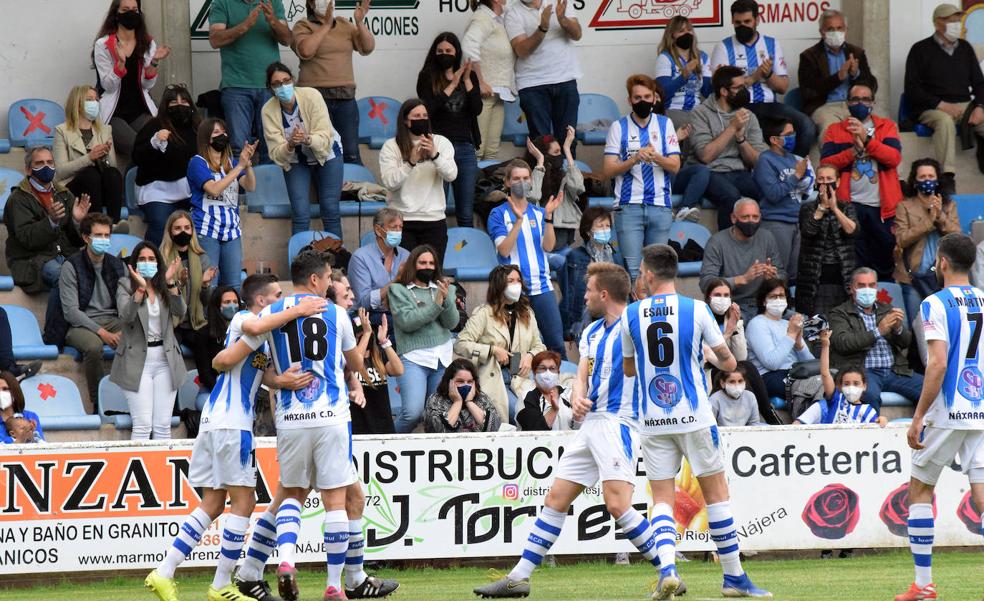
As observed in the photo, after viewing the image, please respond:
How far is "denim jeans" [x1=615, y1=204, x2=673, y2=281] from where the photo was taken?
14.9m

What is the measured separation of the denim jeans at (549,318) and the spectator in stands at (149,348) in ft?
10.9

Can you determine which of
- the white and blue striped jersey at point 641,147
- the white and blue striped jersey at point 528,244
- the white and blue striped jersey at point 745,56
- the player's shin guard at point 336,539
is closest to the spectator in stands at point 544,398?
the white and blue striped jersey at point 528,244

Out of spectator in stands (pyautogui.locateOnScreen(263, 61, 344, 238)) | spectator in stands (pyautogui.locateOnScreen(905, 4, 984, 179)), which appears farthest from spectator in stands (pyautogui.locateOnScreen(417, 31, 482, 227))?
spectator in stands (pyautogui.locateOnScreen(905, 4, 984, 179))

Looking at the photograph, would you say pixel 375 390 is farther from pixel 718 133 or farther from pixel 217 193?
pixel 718 133

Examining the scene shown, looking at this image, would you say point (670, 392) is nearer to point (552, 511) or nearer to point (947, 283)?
point (552, 511)

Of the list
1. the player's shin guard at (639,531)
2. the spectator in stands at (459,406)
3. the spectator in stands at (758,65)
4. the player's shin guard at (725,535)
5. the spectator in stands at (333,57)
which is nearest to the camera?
the player's shin guard at (725,535)

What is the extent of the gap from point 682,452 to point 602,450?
0.47 m

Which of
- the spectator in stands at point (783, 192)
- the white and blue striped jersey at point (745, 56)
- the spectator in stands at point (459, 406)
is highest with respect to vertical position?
the white and blue striped jersey at point (745, 56)

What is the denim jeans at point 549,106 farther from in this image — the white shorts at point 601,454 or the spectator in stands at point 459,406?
the white shorts at point 601,454

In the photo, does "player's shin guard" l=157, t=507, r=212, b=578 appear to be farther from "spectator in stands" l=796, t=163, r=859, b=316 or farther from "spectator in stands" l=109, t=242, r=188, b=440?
"spectator in stands" l=796, t=163, r=859, b=316

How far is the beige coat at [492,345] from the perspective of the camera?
12.9m

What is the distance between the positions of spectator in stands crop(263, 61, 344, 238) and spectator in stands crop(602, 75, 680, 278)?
9.37 feet

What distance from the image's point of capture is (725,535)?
8.26 metres

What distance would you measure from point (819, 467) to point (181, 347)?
588 cm
